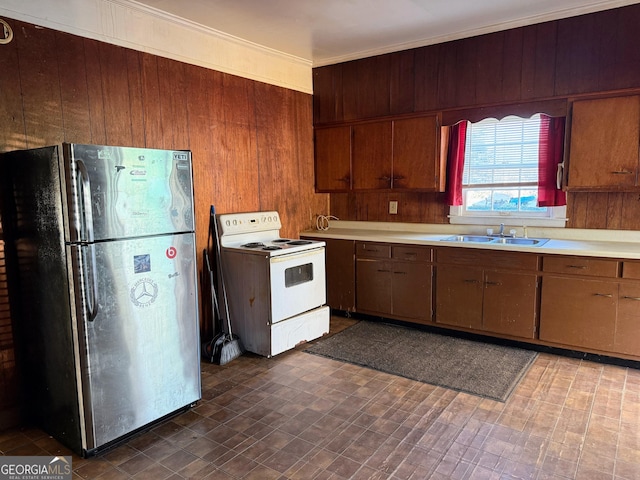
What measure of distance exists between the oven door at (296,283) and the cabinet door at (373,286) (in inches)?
20.0

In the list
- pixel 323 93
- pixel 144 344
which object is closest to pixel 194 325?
pixel 144 344

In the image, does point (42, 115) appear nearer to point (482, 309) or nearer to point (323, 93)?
point (323, 93)

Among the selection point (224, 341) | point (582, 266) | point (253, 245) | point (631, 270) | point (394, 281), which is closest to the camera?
point (631, 270)

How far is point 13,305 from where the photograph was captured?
99.2 inches

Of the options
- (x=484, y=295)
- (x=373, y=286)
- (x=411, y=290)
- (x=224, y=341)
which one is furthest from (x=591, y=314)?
(x=224, y=341)

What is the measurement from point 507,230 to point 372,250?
4.01ft

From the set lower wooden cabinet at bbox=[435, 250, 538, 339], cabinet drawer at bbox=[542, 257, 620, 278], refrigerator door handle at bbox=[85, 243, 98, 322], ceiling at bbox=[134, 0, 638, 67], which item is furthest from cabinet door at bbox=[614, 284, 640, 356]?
refrigerator door handle at bbox=[85, 243, 98, 322]

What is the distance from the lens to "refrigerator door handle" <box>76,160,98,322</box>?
2.06 m

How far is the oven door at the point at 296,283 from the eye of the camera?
3.41 m

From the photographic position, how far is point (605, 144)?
10.6 ft

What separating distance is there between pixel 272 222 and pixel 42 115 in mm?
2028

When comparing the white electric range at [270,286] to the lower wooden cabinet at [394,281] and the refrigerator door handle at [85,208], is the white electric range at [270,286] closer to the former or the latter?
the lower wooden cabinet at [394,281]

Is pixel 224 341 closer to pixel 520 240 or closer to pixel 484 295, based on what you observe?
pixel 484 295

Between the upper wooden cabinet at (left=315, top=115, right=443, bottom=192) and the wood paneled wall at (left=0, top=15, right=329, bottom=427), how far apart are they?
23 centimetres
